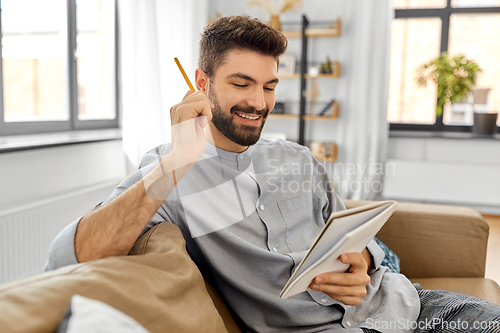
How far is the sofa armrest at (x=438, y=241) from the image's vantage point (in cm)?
153

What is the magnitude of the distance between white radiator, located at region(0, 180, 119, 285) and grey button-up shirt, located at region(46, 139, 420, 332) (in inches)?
42.6

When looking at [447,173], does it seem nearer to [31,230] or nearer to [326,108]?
[326,108]

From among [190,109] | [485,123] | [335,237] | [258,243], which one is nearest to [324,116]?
[485,123]

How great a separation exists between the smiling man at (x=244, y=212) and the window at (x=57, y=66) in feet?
4.87

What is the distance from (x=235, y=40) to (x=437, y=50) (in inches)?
144

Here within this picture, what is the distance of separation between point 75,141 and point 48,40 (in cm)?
81

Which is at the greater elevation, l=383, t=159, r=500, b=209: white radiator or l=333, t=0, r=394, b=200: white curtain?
l=333, t=0, r=394, b=200: white curtain

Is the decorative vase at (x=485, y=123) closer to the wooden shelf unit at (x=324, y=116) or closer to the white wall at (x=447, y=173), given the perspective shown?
the white wall at (x=447, y=173)

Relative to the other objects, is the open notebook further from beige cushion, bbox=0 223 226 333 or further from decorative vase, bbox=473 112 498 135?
decorative vase, bbox=473 112 498 135

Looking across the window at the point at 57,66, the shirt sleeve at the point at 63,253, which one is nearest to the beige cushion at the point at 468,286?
the shirt sleeve at the point at 63,253

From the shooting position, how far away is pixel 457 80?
3.83 meters

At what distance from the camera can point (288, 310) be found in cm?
110

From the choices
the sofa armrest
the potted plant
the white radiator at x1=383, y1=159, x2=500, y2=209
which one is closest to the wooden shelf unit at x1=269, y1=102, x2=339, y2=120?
the white radiator at x1=383, y1=159, x2=500, y2=209

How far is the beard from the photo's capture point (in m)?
1.32
